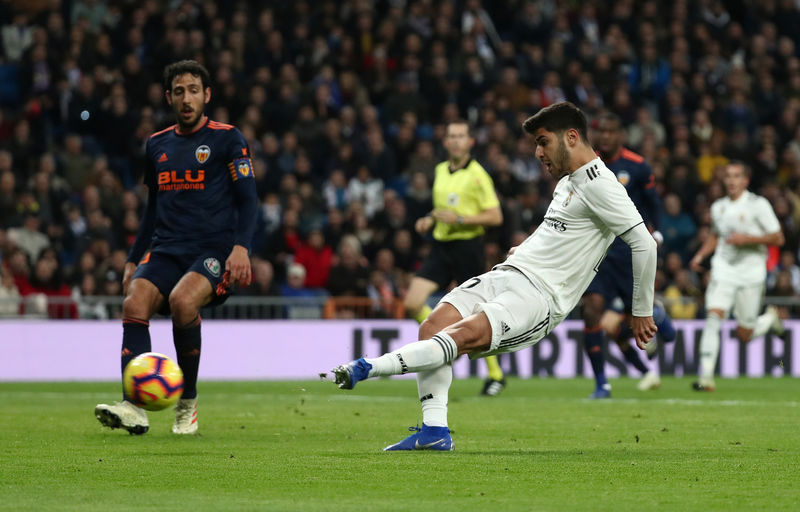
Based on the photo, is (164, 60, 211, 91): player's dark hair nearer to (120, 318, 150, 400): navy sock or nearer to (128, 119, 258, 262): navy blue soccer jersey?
(128, 119, 258, 262): navy blue soccer jersey

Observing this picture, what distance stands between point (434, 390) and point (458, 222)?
5732 mm

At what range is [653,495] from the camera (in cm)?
545

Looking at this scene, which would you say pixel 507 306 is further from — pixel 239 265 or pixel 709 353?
pixel 709 353

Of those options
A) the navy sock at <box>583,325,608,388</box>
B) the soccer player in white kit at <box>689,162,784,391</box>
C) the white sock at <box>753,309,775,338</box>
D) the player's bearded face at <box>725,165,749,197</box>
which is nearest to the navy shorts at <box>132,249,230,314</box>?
the navy sock at <box>583,325,608,388</box>

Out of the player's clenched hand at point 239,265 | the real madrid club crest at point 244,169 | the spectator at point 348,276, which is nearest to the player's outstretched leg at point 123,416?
the player's clenched hand at point 239,265

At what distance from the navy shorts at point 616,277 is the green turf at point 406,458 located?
1037mm

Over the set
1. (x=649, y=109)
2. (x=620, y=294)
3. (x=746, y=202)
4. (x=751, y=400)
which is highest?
(x=649, y=109)

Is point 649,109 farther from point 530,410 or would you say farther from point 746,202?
point 530,410

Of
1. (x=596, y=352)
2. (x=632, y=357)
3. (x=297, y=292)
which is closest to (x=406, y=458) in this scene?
(x=596, y=352)

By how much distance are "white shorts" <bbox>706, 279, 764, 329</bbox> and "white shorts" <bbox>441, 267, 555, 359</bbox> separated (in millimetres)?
7796

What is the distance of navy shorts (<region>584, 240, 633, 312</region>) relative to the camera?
485 inches

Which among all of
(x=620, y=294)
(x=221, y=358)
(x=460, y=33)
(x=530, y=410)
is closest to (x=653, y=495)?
(x=530, y=410)

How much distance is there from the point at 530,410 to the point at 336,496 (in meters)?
5.70

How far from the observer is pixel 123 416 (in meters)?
7.88
